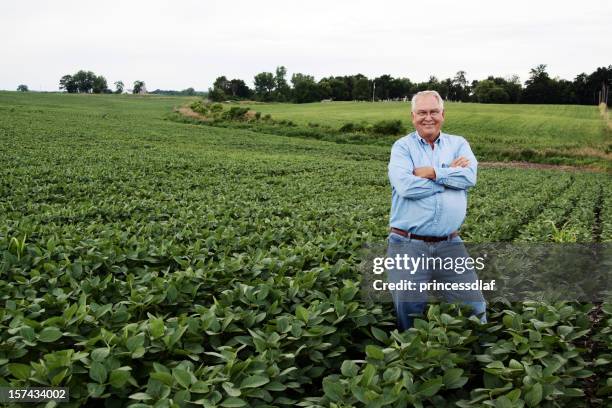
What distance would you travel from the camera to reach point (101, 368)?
8.86 feet

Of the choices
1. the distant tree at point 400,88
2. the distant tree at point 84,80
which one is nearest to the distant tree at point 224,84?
the distant tree at point 84,80

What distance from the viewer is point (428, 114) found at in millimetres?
4164

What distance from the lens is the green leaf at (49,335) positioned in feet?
10.1

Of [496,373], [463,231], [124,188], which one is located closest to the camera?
[496,373]

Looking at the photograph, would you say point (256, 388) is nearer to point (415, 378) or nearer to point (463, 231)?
point (415, 378)

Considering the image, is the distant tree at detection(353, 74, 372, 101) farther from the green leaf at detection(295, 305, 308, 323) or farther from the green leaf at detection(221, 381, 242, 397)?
the green leaf at detection(221, 381, 242, 397)

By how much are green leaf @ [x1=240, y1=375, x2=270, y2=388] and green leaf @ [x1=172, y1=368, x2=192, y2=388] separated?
264 mm

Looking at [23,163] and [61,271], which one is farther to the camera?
[23,163]

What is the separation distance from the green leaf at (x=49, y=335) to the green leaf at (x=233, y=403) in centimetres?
119

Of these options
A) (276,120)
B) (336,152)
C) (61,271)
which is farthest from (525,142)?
(61,271)

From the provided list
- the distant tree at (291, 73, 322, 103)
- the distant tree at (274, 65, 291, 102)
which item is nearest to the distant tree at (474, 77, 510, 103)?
the distant tree at (291, 73, 322, 103)

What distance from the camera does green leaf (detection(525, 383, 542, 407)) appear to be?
2.59 meters

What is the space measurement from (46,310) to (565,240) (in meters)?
6.79

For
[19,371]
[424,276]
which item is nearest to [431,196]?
[424,276]
